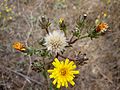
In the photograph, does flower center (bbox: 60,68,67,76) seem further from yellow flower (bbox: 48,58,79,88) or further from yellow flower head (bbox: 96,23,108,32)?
yellow flower head (bbox: 96,23,108,32)

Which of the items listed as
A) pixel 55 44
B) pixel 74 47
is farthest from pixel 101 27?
pixel 74 47

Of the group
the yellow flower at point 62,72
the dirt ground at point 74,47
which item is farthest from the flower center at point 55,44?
the dirt ground at point 74,47

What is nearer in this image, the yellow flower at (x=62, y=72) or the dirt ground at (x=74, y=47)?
the yellow flower at (x=62, y=72)

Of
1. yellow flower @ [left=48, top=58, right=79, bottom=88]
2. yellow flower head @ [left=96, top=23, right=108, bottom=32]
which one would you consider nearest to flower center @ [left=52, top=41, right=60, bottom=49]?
yellow flower @ [left=48, top=58, right=79, bottom=88]

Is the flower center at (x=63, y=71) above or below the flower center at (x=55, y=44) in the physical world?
below

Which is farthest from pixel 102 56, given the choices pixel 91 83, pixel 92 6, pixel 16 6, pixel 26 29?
pixel 16 6

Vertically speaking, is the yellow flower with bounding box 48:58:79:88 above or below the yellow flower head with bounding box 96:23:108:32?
below

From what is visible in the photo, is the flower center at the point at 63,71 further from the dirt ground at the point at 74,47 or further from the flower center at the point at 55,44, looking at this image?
the dirt ground at the point at 74,47

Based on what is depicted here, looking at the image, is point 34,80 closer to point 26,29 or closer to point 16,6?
point 26,29

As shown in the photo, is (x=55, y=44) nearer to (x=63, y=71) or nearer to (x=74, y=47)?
(x=63, y=71)
